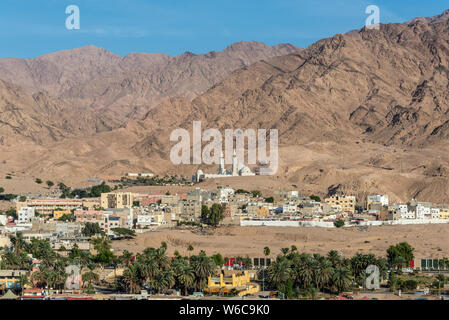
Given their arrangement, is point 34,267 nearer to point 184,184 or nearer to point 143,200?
point 143,200

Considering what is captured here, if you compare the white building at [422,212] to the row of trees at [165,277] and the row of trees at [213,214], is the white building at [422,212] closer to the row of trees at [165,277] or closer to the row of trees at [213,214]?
the row of trees at [213,214]

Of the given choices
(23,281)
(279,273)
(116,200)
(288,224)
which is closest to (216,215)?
(288,224)

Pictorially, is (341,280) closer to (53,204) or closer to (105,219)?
(105,219)

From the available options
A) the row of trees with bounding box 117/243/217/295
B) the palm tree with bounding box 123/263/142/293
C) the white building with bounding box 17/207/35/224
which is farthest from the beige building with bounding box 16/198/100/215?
the palm tree with bounding box 123/263/142/293

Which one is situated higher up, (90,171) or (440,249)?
Answer: (90,171)

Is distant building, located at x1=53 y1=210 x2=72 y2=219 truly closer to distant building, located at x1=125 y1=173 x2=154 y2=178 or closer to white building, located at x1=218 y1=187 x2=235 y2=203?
white building, located at x1=218 y1=187 x2=235 y2=203

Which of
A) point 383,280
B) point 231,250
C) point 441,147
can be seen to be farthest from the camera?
point 441,147

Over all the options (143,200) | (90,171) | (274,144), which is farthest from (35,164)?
(143,200)
